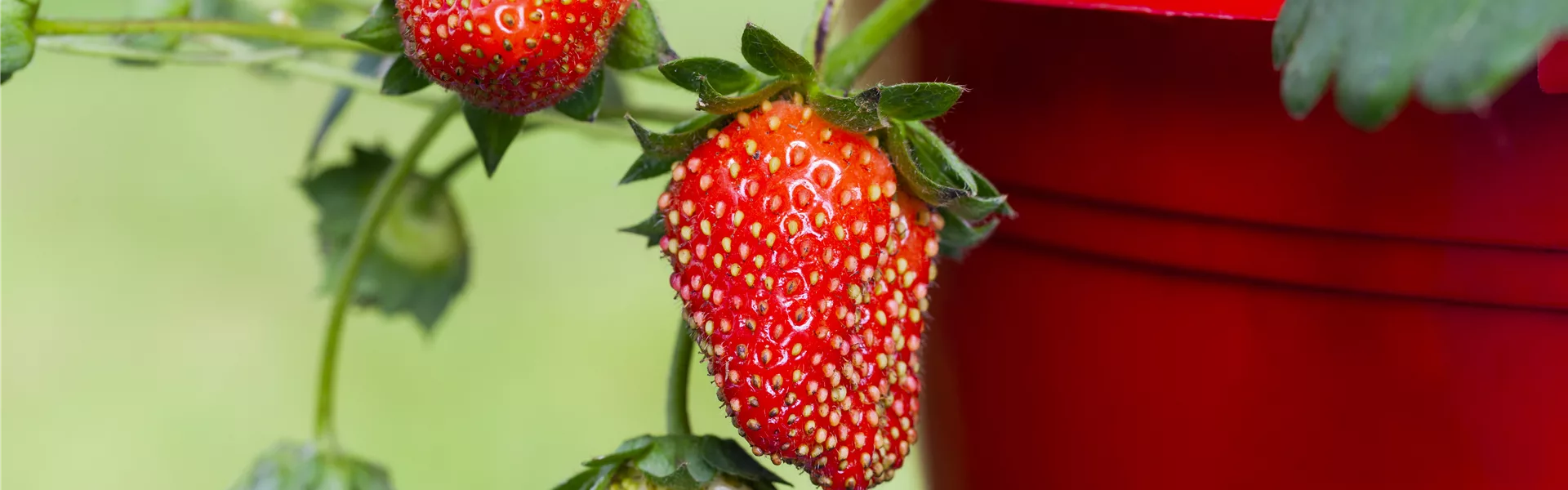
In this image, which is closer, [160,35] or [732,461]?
[732,461]

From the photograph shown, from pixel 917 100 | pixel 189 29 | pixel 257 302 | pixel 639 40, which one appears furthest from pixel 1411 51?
pixel 257 302

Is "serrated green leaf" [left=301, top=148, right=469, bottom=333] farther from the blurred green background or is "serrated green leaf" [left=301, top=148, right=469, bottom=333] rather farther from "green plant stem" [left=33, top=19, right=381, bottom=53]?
the blurred green background

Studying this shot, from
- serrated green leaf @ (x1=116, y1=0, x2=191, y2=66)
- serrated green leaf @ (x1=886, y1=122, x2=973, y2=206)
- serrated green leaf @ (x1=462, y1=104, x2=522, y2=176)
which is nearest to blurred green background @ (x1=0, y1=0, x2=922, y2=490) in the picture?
serrated green leaf @ (x1=116, y1=0, x2=191, y2=66)

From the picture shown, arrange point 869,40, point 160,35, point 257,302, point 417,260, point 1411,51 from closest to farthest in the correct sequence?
point 1411,51
point 869,40
point 160,35
point 417,260
point 257,302

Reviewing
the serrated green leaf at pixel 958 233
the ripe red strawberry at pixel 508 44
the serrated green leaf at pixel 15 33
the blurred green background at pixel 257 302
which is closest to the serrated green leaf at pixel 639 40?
the ripe red strawberry at pixel 508 44

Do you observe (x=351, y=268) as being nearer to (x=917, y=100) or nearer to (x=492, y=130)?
(x=492, y=130)

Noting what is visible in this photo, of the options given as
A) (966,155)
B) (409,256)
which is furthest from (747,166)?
(409,256)
